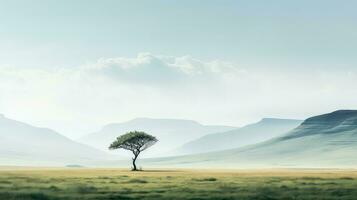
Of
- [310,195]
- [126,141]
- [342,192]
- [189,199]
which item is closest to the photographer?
[189,199]

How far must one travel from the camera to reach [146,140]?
7525 inches

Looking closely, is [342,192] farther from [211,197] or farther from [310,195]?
[211,197]

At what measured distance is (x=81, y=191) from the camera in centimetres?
6444

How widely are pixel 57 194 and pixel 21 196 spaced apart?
4.30 metres

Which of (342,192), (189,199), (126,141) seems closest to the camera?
(189,199)

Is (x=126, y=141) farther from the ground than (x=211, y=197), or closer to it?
farther from the ground

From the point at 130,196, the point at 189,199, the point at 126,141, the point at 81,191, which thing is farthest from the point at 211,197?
the point at 126,141

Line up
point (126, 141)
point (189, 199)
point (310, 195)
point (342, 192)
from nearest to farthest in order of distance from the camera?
point (189, 199), point (310, 195), point (342, 192), point (126, 141)

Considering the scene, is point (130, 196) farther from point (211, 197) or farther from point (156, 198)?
point (211, 197)

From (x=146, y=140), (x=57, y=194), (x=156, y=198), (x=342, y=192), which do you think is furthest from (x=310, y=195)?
(x=146, y=140)

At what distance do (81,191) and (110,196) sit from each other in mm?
6191

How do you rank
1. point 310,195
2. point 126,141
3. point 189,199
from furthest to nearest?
point 126,141 < point 310,195 < point 189,199

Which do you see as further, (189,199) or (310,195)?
(310,195)

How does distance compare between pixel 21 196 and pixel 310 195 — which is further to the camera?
pixel 310 195
